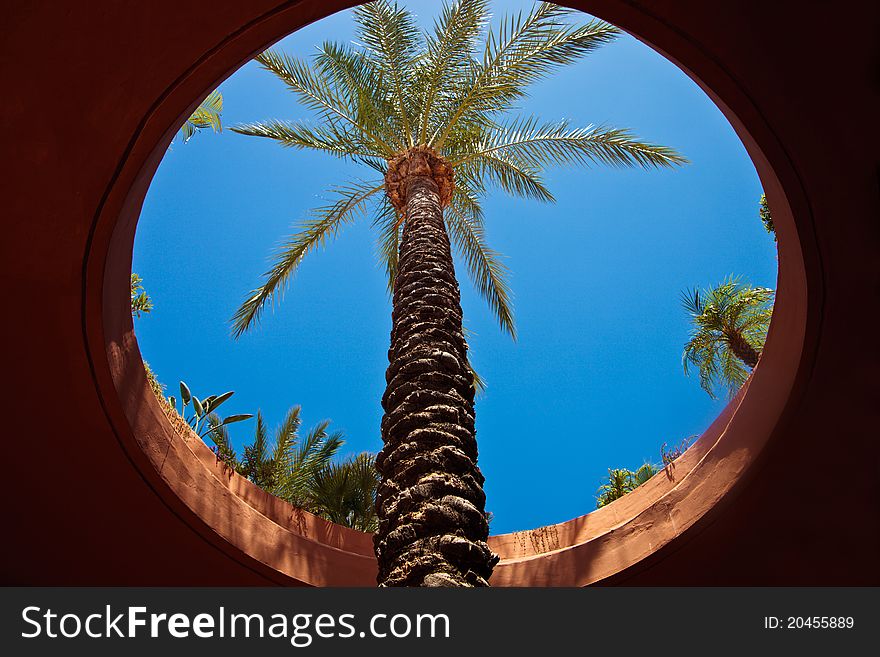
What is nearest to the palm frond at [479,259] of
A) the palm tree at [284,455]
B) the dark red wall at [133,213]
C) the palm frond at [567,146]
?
the palm frond at [567,146]

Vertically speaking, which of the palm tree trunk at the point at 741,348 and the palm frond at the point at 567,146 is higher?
the palm frond at the point at 567,146

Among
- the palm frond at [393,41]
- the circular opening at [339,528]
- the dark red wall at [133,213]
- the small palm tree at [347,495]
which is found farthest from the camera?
the small palm tree at [347,495]

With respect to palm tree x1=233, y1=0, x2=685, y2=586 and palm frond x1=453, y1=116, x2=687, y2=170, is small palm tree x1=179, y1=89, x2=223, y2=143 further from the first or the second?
palm frond x1=453, y1=116, x2=687, y2=170

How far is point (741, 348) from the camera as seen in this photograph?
13734 millimetres

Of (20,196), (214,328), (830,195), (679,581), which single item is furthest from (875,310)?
(214,328)

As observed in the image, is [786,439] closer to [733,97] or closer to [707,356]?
[733,97]

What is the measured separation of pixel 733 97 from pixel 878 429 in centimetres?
395

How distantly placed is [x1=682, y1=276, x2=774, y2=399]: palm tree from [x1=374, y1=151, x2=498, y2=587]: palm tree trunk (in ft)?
27.8

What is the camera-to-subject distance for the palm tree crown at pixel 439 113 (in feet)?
34.9

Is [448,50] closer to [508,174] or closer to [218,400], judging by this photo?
[508,174]

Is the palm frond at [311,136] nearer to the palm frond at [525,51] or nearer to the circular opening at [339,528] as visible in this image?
the palm frond at [525,51]

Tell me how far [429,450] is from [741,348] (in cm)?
1068

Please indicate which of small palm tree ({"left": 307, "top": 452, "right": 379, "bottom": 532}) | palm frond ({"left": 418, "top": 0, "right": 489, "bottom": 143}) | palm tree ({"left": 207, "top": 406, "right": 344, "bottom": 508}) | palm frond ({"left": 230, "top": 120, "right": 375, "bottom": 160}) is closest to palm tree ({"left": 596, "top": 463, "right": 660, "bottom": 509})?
small palm tree ({"left": 307, "top": 452, "right": 379, "bottom": 532})

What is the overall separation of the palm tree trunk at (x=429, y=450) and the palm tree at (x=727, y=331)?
27.8 feet
